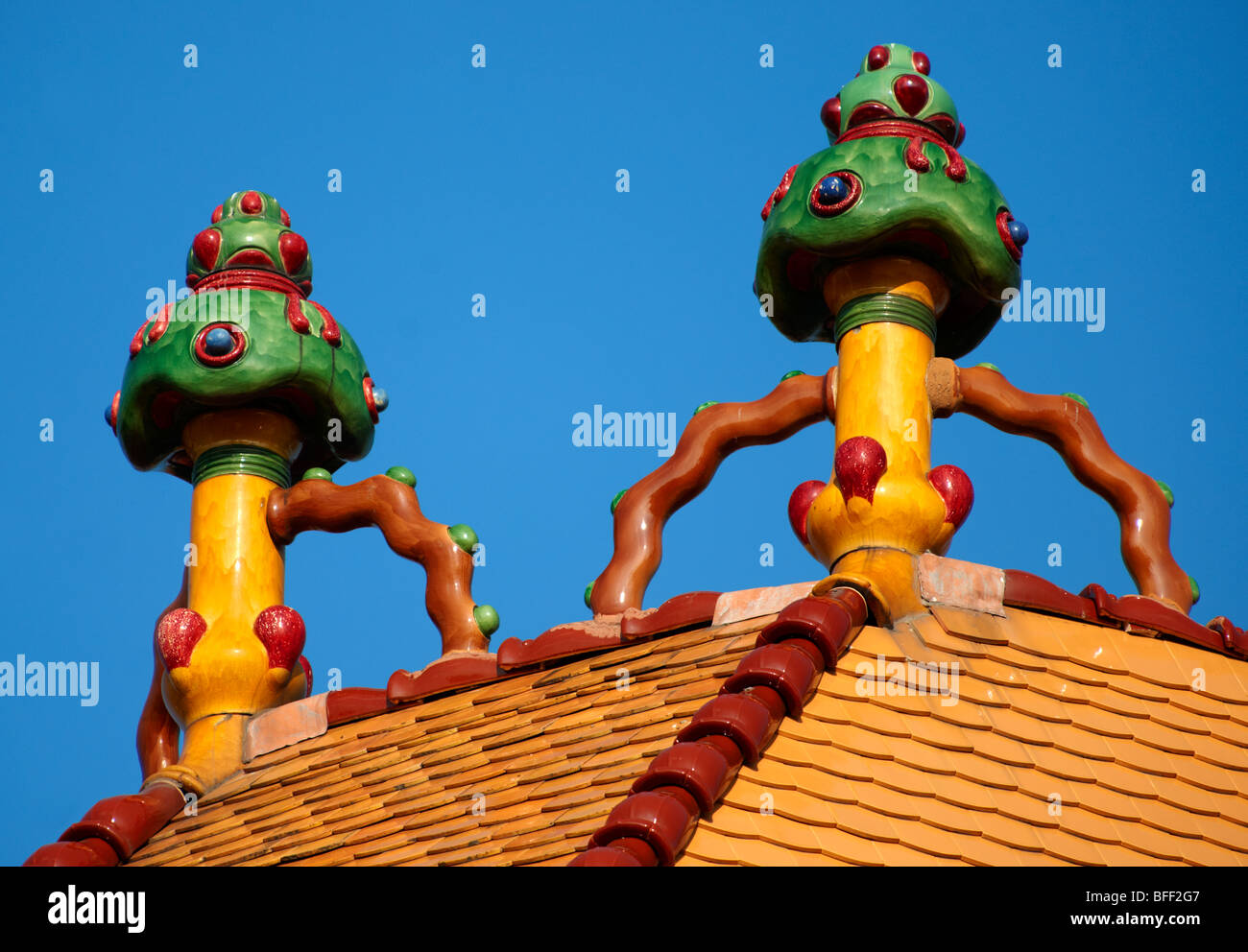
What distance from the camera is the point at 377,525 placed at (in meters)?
13.3

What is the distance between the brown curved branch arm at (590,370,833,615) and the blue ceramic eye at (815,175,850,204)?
91 centimetres

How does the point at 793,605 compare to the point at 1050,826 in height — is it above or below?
above

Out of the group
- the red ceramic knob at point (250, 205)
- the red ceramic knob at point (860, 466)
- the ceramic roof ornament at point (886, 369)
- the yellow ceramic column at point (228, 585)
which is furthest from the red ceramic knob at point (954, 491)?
the red ceramic knob at point (250, 205)

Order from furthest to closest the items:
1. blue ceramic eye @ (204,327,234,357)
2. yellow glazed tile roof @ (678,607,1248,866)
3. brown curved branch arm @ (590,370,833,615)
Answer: blue ceramic eye @ (204,327,234,357)
brown curved branch arm @ (590,370,833,615)
yellow glazed tile roof @ (678,607,1248,866)

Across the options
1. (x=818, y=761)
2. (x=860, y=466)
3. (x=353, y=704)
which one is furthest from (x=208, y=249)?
(x=818, y=761)

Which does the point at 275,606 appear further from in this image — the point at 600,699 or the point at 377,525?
the point at 600,699

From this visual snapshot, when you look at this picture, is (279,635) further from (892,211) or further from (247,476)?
(892,211)

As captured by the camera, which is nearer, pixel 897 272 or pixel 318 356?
pixel 897 272

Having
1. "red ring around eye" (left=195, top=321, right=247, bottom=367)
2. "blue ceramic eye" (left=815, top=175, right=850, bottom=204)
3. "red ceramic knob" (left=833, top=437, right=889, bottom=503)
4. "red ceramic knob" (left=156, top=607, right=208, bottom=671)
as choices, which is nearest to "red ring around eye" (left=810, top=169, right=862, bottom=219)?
"blue ceramic eye" (left=815, top=175, right=850, bottom=204)

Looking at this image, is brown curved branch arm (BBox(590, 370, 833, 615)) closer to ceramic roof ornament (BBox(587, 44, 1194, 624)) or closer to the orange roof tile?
ceramic roof ornament (BBox(587, 44, 1194, 624))

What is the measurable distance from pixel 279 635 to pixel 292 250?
101 inches

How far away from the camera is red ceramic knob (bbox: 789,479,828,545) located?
1203cm
